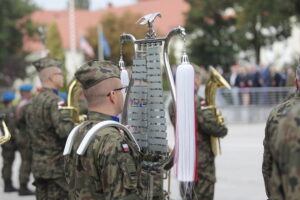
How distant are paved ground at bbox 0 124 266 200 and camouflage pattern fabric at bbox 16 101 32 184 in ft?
1.26

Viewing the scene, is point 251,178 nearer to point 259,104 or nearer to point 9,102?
point 9,102

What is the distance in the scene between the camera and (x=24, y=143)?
34.5ft

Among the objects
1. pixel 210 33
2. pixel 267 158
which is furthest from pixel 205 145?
pixel 210 33

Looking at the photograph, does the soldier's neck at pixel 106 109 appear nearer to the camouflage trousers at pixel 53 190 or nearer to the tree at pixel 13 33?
the camouflage trousers at pixel 53 190

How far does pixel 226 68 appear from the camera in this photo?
5316 centimetres

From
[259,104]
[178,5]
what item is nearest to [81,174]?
[259,104]

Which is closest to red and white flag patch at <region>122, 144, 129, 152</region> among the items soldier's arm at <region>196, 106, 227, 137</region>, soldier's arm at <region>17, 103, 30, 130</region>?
soldier's arm at <region>196, 106, 227, 137</region>

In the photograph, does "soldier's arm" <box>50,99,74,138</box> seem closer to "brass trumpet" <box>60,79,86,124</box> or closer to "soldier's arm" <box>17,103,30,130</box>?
"brass trumpet" <box>60,79,86,124</box>

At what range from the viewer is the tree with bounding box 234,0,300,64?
36.7 metres

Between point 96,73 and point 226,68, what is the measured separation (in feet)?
164

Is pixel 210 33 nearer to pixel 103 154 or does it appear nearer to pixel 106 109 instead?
pixel 106 109

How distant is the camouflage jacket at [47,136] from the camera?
6.47 m

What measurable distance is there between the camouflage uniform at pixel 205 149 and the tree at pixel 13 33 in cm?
4468

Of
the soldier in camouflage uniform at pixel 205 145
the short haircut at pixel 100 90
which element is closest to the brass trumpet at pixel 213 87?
the soldier in camouflage uniform at pixel 205 145
